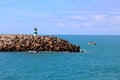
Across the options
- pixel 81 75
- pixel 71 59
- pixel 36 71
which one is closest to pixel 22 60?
pixel 71 59

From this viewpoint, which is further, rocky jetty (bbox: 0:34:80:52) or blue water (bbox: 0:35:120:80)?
rocky jetty (bbox: 0:34:80:52)

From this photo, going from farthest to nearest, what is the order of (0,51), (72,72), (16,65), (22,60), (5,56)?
(0,51) → (5,56) → (22,60) → (16,65) → (72,72)

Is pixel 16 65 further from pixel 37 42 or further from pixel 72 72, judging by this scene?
pixel 37 42

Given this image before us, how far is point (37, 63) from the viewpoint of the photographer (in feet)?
258

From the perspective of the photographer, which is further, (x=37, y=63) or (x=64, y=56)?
(x=64, y=56)

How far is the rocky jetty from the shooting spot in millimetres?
101938

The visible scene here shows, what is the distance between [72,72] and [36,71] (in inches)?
247

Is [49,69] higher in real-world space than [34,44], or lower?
lower

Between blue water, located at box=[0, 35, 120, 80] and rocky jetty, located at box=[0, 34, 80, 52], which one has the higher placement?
rocky jetty, located at box=[0, 34, 80, 52]

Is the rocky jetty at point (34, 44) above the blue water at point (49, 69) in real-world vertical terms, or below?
above

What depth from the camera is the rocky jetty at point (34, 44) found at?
101938mm

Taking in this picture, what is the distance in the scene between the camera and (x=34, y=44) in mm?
102688

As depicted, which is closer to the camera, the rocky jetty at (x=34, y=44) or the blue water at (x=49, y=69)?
the blue water at (x=49, y=69)

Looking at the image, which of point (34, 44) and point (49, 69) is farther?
point (34, 44)
